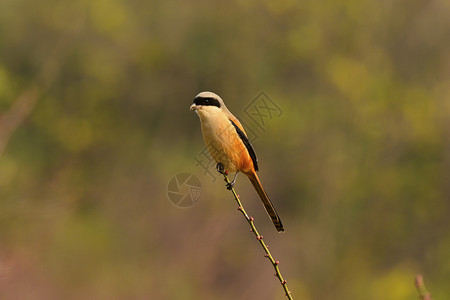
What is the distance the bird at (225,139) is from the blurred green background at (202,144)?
5.18 metres

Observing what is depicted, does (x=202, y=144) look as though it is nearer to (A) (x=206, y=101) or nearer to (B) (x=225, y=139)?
(B) (x=225, y=139)

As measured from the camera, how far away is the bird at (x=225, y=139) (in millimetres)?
3179

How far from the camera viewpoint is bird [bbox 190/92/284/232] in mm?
3179

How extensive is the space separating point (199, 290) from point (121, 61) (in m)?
5.06

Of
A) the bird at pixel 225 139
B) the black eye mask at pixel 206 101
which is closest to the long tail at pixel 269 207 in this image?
the bird at pixel 225 139

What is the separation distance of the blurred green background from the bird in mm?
5180

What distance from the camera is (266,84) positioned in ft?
37.2

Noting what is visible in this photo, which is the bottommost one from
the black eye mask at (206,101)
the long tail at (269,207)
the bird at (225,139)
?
the long tail at (269,207)

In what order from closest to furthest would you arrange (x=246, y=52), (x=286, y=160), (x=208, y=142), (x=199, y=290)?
1. (x=208, y=142)
2. (x=199, y=290)
3. (x=286, y=160)
4. (x=246, y=52)

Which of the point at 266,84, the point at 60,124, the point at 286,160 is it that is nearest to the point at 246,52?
the point at 266,84

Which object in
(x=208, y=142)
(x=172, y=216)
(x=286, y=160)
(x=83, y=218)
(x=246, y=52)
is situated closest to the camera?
(x=208, y=142)

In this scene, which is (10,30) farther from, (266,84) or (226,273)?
(226,273)

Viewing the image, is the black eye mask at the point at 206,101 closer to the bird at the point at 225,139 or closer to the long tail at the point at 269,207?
the bird at the point at 225,139

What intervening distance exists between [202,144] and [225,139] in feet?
24.9
